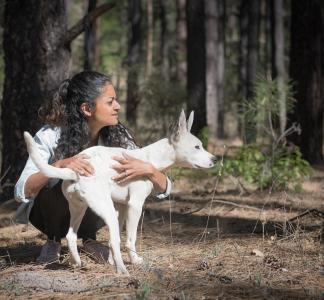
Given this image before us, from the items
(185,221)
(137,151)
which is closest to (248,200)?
(185,221)

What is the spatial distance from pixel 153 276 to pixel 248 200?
3807mm

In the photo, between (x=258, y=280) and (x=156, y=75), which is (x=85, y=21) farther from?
(x=156, y=75)

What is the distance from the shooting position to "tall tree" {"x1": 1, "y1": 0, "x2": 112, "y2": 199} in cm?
690

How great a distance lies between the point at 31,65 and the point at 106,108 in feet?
9.62

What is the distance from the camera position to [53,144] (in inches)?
176

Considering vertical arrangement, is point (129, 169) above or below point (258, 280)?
above

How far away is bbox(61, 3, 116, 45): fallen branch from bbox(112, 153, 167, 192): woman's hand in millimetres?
2910

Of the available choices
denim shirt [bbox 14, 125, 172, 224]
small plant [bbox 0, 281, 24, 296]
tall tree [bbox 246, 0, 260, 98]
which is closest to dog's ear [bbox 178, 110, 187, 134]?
denim shirt [bbox 14, 125, 172, 224]

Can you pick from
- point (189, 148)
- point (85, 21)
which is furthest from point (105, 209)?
point (85, 21)

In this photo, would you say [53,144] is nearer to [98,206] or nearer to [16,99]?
[98,206]

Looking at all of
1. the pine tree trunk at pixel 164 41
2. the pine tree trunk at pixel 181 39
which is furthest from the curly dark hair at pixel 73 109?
the pine tree trunk at pixel 164 41

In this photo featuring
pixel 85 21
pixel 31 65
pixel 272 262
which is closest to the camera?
pixel 272 262

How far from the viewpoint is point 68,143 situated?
4371 mm

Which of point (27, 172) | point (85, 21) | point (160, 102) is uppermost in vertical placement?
point (85, 21)
